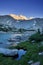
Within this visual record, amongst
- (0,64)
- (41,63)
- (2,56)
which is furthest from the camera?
(2,56)

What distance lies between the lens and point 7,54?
10508 mm

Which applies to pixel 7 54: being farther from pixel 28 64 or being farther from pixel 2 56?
pixel 28 64

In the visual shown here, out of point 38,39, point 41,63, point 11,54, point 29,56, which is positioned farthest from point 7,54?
point 38,39

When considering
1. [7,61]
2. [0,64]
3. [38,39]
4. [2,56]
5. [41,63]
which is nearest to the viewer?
[41,63]

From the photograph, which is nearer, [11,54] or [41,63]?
[41,63]

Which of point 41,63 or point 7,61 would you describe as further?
point 7,61

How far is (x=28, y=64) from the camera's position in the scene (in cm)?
826

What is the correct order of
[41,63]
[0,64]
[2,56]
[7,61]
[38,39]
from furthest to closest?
[38,39]
[2,56]
[7,61]
[0,64]
[41,63]

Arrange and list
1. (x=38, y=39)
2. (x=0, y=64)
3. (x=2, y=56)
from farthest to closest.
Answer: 1. (x=38, y=39)
2. (x=2, y=56)
3. (x=0, y=64)

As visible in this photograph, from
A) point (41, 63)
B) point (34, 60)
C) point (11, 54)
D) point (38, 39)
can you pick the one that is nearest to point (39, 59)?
point (34, 60)

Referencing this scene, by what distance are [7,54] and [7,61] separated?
1472mm

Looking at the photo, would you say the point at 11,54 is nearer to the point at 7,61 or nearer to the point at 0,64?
the point at 7,61

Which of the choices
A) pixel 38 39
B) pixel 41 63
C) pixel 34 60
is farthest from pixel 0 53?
pixel 38 39

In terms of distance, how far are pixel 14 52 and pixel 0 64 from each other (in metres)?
2.35
